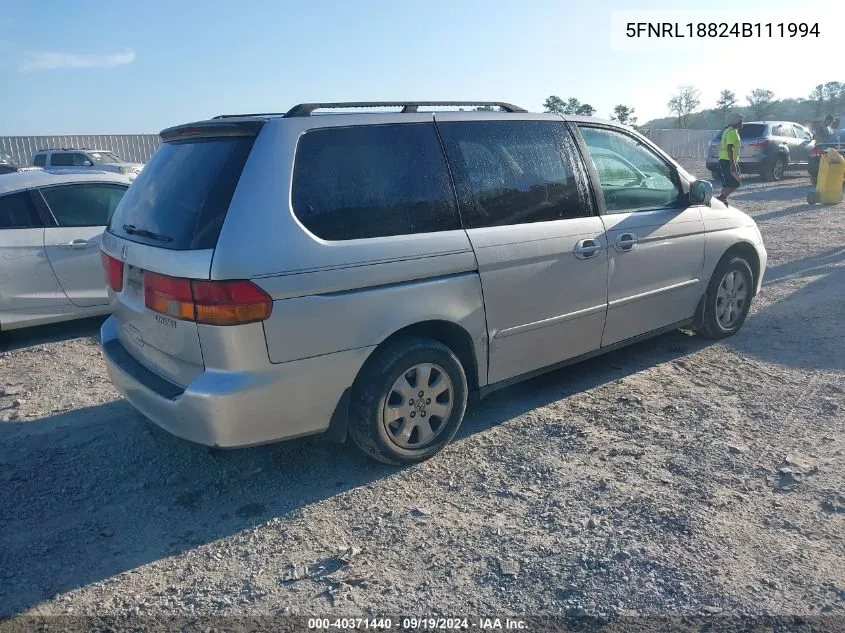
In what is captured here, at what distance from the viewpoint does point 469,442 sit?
4051 mm

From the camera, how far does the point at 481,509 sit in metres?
3.33

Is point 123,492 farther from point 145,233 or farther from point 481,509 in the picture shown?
point 481,509

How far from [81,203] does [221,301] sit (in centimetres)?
412

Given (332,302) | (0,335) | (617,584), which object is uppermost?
(332,302)

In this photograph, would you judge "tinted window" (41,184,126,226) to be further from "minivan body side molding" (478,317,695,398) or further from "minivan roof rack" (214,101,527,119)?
"minivan body side molding" (478,317,695,398)

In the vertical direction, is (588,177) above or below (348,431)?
above

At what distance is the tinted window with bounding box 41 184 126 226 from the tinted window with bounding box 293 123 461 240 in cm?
353

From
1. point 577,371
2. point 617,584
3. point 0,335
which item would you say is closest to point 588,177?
point 577,371

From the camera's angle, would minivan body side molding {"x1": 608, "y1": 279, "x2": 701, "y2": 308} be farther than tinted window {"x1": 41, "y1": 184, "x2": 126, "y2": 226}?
No

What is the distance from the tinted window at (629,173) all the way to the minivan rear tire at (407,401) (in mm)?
1724

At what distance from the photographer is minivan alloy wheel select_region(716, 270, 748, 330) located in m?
5.52

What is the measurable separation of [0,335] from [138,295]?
391cm

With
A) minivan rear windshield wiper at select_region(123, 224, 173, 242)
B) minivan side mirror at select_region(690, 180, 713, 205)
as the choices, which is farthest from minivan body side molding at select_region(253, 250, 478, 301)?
minivan side mirror at select_region(690, 180, 713, 205)

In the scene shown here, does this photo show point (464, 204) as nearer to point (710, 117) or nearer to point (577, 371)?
point (577, 371)
